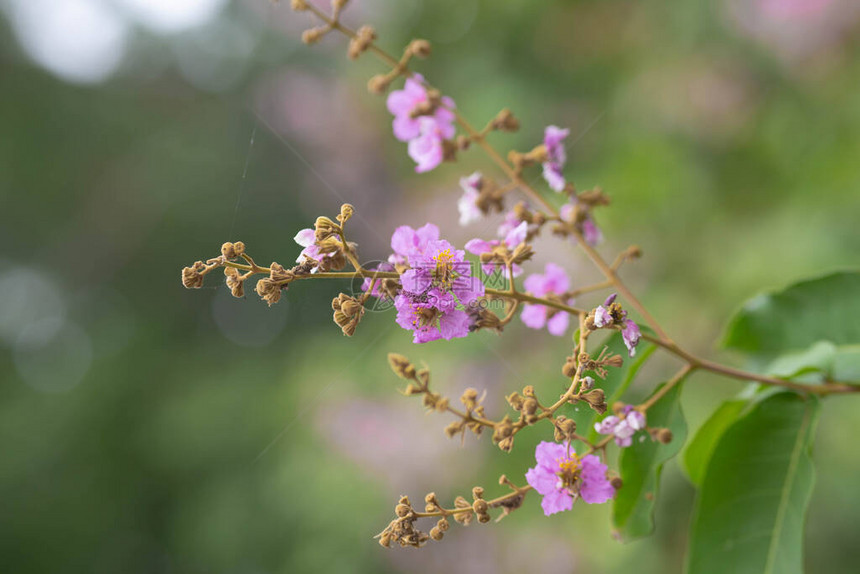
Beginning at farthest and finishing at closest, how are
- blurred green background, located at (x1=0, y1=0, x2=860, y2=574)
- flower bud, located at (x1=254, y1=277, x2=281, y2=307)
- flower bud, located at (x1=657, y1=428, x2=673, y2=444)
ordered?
1. blurred green background, located at (x1=0, y1=0, x2=860, y2=574)
2. flower bud, located at (x1=657, y1=428, x2=673, y2=444)
3. flower bud, located at (x1=254, y1=277, x2=281, y2=307)

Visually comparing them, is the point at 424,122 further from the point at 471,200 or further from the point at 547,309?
the point at 547,309

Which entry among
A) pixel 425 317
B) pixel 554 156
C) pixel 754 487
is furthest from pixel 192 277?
pixel 754 487

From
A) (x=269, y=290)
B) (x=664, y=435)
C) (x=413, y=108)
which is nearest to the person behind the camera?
(x=269, y=290)

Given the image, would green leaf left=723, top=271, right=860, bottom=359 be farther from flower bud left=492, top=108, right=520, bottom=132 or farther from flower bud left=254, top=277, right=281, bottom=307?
flower bud left=254, top=277, right=281, bottom=307

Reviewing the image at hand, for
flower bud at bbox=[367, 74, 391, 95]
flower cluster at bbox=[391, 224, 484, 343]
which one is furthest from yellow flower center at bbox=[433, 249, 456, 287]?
flower bud at bbox=[367, 74, 391, 95]

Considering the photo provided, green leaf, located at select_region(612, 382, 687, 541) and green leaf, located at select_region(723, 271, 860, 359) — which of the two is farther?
green leaf, located at select_region(723, 271, 860, 359)

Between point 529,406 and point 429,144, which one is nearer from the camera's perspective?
point 529,406

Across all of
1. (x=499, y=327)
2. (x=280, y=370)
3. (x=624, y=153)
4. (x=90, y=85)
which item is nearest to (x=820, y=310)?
(x=499, y=327)
